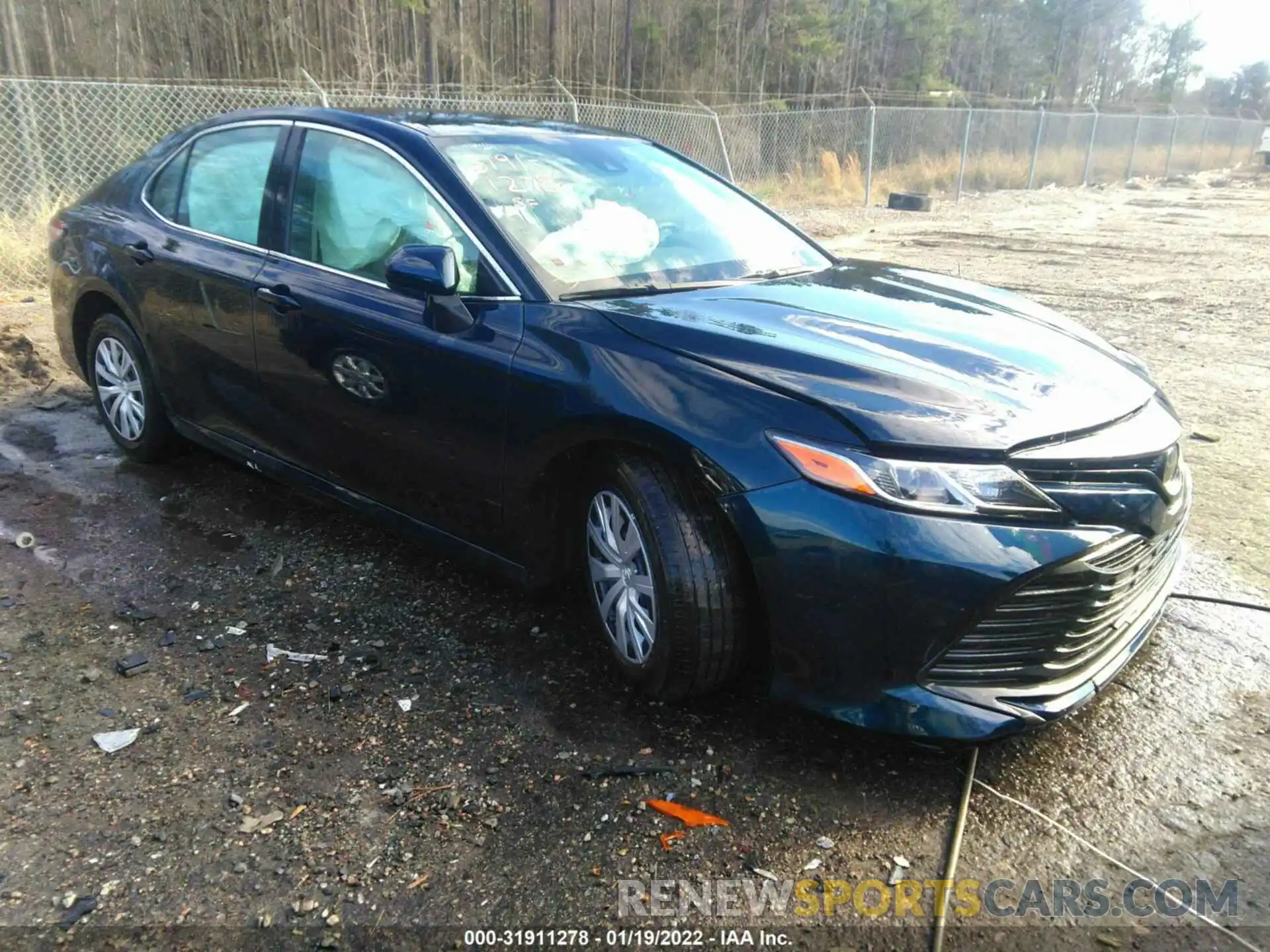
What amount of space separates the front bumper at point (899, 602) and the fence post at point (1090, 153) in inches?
1172

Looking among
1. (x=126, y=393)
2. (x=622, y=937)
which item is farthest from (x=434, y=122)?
(x=622, y=937)

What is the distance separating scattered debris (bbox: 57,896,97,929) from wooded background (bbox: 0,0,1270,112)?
1135 centimetres

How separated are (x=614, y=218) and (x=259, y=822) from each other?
2.21m

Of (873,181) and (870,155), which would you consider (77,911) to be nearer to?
(870,155)

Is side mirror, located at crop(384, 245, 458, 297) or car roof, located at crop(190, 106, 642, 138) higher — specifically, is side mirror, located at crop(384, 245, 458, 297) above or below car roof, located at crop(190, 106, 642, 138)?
below

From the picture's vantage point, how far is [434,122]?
343cm

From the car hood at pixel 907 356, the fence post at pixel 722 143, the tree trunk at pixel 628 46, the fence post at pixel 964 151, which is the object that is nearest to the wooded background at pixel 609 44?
the tree trunk at pixel 628 46

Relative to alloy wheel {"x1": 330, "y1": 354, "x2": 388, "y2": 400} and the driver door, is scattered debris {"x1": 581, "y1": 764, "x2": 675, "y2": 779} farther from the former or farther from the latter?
alloy wheel {"x1": 330, "y1": 354, "x2": 388, "y2": 400}

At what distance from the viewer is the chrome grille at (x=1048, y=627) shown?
2219 millimetres

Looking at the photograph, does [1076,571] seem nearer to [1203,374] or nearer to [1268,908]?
[1268,908]

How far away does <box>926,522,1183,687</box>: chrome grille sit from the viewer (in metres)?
2.22

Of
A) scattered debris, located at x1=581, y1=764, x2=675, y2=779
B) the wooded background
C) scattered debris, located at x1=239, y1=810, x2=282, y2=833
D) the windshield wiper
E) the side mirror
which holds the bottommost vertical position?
scattered debris, located at x1=239, y1=810, x2=282, y2=833

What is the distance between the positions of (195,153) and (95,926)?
131 inches

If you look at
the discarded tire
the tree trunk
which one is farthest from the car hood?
the tree trunk
